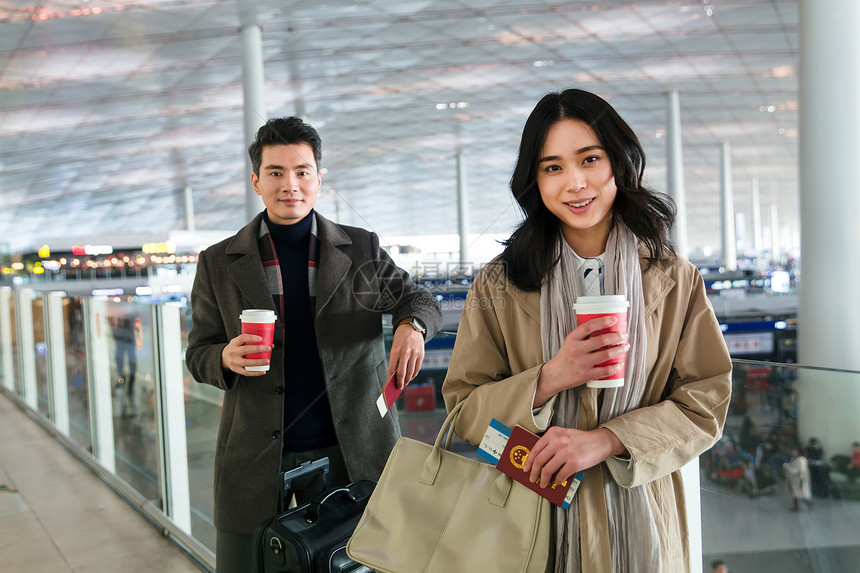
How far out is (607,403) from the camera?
4.24ft

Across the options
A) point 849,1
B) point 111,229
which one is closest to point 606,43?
point 849,1

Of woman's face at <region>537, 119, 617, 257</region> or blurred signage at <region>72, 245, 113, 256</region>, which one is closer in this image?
woman's face at <region>537, 119, 617, 257</region>

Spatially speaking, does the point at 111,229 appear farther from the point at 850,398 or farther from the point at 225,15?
the point at 850,398

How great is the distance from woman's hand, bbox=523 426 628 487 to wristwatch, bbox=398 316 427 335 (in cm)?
72

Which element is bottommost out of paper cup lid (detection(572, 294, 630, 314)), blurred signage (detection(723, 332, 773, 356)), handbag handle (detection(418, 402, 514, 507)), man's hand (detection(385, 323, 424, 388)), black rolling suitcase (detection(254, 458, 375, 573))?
blurred signage (detection(723, 332, 773, 356))

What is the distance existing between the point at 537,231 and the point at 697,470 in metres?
1.02

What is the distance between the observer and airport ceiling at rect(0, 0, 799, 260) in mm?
12164

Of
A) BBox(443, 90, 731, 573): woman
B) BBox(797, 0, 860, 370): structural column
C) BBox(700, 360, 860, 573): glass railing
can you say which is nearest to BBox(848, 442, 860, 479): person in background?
BBox(700, 360, 860, 573): glass railing

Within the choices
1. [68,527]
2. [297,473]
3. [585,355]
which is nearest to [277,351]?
[297,473]

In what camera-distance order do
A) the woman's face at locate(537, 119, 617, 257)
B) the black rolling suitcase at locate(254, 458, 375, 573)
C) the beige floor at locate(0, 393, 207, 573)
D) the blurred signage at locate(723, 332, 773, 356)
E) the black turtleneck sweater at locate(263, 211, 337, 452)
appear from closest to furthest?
the woman's face at locate(537, 119, 617, 257) → the black rolling suitcase at locate(254, 458, 375, 573) → the black turtleneck sweater at locate(263, 211, 337, 452) → the beige floor at locate(0, 393, 207, 573) → the blurred signage at locate(723, 332, 773, 356)

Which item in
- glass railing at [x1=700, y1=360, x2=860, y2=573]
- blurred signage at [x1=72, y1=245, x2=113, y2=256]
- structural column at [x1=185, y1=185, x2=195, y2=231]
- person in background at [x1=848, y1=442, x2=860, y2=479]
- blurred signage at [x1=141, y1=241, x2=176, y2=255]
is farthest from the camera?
blurred signage at [x1=141, y1=241, x2=176, y2=255]

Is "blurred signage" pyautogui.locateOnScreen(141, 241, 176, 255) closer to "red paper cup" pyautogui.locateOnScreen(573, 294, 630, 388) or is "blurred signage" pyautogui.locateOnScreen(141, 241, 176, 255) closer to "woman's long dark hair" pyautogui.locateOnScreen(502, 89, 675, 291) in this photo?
"woman's long dark hair" pyautogui.locateOnScreen(502, 89, 675, 291)

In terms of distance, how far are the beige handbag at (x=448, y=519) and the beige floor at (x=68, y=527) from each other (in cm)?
247

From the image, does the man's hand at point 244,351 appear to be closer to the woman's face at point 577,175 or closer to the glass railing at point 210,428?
the glass railing at point 210,428
